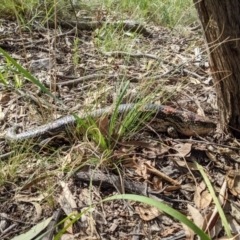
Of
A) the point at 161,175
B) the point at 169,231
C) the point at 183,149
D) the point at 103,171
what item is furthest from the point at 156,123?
the point at 169,231

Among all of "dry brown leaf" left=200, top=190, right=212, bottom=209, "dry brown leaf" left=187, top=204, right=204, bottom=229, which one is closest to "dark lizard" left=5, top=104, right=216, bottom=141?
"dry brown leaf" left=200, top=190, right=212, bottom=209

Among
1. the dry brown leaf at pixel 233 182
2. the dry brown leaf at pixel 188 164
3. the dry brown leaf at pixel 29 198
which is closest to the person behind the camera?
the dry brown leaf at pixel 29 198

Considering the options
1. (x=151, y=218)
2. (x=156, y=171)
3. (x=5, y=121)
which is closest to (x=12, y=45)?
(x=5, y=121)

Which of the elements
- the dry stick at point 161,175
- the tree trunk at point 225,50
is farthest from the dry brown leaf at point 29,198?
the tree trunk at point 225,50

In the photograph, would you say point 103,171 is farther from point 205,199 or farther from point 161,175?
point 205,199

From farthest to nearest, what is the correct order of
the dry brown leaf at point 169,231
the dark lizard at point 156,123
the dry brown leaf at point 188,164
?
the dark lizard at point 156,123, the dry brown leaf at point 188,164, the dry brown leaf at point 169,231

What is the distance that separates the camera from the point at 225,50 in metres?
2.26

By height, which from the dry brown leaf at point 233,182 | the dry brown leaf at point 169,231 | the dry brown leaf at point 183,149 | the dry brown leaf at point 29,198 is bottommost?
the dry brown leaf at point 233,182

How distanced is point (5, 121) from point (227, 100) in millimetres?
1610

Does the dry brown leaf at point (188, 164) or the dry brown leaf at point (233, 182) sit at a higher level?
the dry brown leaf at point (188, 164)

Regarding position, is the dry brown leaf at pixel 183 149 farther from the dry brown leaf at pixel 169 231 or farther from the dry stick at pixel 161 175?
the dry brown leaf at pixel 169 231

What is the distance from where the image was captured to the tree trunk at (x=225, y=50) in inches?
83.0

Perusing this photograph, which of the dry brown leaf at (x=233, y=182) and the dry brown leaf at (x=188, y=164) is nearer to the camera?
the dry brown leaf at (x=233, y=182)

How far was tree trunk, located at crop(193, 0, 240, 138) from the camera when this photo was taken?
2.11m
